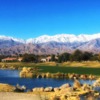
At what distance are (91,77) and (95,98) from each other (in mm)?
50596

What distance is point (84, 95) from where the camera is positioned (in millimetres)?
40125

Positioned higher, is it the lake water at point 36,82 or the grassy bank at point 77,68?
the grassy bank at point 77,68

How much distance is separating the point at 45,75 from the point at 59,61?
91549 millimetres

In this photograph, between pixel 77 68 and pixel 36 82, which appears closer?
pixel 36 82

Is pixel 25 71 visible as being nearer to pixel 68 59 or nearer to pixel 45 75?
pixel 45 75

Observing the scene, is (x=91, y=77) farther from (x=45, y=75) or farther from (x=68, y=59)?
(x=68, y=59)

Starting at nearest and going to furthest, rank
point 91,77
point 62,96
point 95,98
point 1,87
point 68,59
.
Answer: point 62,96, point 95,98, point 1,87, point 91,77, point 68,59

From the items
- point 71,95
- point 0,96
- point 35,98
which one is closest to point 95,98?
point 71,95

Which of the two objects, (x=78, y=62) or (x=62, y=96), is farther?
(x=78, y=62)

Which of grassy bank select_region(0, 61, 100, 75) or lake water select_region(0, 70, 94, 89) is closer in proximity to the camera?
lake water select_region(0, 70, 94, 89)

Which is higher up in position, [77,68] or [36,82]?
[77,68]

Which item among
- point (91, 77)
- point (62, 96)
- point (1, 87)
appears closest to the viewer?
point (62, 96)

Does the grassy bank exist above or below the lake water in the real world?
above

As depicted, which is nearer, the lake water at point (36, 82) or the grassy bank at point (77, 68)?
the lake water at point (36, 82)
